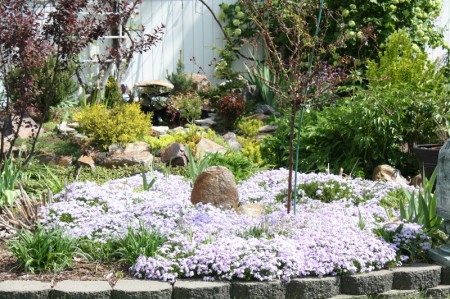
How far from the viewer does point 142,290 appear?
4.46 m

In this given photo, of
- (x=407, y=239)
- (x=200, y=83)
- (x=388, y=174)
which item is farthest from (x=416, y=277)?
(x=200, y=83)

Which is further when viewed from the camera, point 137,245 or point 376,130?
point 376,130

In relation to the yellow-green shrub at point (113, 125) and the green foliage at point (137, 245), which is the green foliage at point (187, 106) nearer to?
the yellow-green shrub at point (113, 125)

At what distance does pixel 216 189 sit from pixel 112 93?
4.82 meters

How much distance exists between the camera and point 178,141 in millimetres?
8664

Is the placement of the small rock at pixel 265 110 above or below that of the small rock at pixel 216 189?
above

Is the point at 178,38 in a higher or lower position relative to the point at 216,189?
higher

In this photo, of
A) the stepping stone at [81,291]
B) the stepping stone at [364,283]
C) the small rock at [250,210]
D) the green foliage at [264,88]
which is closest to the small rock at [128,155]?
the small rock at [250,210]

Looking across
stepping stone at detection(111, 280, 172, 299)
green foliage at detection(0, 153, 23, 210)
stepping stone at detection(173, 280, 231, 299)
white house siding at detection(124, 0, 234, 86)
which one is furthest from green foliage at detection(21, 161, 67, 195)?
white house siding at detection(124, 0, 234, 86)

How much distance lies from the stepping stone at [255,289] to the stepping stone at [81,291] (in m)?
0.78

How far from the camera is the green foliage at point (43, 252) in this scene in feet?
15.7

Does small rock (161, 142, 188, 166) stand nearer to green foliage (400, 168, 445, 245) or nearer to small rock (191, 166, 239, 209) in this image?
small rock (191, 166, 239, 209)

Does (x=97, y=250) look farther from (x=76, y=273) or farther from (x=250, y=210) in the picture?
(x=250, y=210)

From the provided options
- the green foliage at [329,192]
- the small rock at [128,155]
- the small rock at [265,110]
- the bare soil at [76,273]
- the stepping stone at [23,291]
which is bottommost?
the stepping stone at [23,291]
